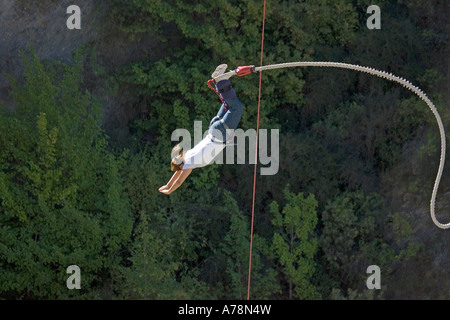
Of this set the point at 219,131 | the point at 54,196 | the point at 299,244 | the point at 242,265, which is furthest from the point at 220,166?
the point at 219,131

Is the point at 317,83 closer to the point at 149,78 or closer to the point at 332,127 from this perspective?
the point at 332,127

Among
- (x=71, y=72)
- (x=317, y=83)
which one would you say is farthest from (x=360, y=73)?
(x=71, y=72)

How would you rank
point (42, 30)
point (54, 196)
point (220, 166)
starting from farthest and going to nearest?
1. point (220, 166)
2. point (42, 30)
3. point (54, 196)

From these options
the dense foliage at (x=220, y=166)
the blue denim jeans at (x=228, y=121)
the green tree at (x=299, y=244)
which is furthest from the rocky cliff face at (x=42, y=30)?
the blue denim jeans at (x=228, y=121)

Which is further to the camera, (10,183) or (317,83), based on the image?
(317,83)

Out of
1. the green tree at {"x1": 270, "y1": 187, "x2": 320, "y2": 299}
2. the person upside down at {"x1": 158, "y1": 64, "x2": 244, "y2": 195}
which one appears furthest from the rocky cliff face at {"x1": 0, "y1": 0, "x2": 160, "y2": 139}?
the person upside down at {"x1": 158, "y1": 64, "x2": 244, "y2": 195}

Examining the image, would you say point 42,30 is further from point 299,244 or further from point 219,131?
point 219,131
